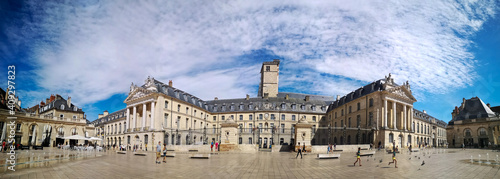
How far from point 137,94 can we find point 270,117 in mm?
27211

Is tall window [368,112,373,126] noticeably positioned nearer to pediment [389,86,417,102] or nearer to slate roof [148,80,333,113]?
pediment [389,86,417,102]

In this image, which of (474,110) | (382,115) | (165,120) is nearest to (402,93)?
(382,115)

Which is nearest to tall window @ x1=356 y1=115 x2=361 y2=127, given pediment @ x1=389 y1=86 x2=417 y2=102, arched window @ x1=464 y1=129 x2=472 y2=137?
pediment @ x1=389 y1=86 x2=417 y2=102

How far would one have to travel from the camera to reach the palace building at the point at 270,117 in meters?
45.8

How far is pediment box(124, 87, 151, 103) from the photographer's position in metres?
51.9

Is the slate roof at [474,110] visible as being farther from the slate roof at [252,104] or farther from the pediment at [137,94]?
the pediment at [137,94]

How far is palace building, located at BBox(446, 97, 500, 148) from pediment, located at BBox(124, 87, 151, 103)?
55795 mm

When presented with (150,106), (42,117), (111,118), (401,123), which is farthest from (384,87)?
(111,118)

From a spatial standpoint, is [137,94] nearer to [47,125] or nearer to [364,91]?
[47,125]

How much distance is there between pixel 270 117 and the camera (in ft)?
213

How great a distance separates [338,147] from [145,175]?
25563 millimetres

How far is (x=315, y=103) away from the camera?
228 ft

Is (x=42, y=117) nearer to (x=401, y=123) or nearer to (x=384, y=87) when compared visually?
(x=384, y=87)

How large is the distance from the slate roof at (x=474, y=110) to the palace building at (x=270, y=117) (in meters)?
8.63
